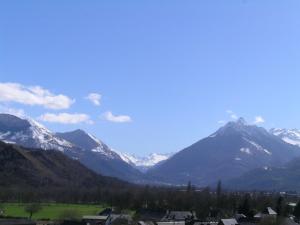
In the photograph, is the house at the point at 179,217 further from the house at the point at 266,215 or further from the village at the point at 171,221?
the house at the point at 266,215

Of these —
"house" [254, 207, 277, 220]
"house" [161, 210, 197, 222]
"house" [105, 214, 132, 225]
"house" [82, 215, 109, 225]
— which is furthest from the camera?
"house" [161, 210, 197, 222]

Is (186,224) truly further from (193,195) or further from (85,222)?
(193,195)

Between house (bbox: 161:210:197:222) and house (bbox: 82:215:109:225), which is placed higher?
house (bbox: 161:210:197:222)

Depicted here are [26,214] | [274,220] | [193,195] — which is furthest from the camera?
[193,195]

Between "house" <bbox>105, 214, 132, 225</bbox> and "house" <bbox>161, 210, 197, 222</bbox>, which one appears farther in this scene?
"house" <bbox>161, 210, 197, 222</bbox>

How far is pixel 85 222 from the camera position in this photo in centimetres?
12631

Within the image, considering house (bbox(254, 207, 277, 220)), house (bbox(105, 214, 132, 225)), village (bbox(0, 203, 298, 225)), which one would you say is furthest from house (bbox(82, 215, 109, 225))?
house (bbox(254, 207, 277, 220))

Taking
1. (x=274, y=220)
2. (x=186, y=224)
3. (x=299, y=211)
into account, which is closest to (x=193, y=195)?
(x=299, y=211)

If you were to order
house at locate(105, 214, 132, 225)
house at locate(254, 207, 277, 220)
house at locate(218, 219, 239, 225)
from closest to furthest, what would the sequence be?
house at locate(105, 214, 132, 225)
house at locate(218, 219, 239, 225)
house at locate(254, 207, 277, 220)

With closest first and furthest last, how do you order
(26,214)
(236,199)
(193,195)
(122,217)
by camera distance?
1. (122,217)
2. (26,214)
3. (236,199)
4. (193,195)

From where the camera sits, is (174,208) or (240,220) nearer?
(240,220)

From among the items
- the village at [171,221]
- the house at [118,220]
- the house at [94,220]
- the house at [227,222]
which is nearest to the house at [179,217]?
the village at [171,221]

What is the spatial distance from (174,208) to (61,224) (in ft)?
167

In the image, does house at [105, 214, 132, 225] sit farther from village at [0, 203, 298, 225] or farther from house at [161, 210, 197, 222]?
house at [161, 210, 197, 222]
